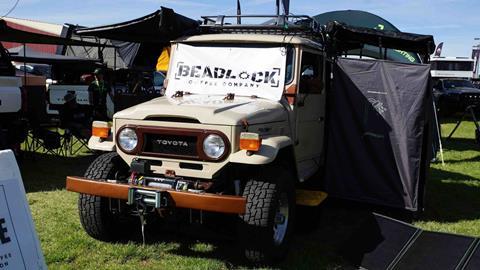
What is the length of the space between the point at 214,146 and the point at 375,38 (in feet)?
10.8

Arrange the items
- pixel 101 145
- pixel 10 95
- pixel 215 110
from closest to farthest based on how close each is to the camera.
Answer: pixel 215 110 → pixel 101 145 → pixel 10 95

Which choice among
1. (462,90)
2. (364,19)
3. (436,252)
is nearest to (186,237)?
(436,252)

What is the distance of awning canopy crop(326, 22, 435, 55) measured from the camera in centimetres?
645

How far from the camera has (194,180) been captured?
4668 millimetres

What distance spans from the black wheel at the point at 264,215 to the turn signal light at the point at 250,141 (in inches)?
13.4

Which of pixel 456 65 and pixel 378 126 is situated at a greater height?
pixel 456 65

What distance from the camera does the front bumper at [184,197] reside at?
4117mm

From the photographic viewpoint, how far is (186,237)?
5371 millimetres

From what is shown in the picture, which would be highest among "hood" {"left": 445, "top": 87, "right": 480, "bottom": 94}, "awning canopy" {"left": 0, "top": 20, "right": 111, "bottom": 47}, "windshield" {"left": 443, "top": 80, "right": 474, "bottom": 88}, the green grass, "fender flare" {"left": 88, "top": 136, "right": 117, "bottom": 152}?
"awning canopy" {"left": 0, "top": 20, "right": 111, "bottom": 47}

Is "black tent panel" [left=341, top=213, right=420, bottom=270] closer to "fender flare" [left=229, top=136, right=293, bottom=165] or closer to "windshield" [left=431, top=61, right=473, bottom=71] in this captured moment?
"fender flare" [left=229, top=136, right=293, bottom=165]

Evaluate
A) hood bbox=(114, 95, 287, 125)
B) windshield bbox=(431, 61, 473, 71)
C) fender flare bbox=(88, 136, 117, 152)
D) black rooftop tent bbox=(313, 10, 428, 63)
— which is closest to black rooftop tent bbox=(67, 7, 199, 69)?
hood bbox=(114, 95, 287, 125)

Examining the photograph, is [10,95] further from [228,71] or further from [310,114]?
[310,114]

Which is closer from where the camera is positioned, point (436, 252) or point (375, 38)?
point (436, 252)

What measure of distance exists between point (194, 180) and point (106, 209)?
3.07ft
